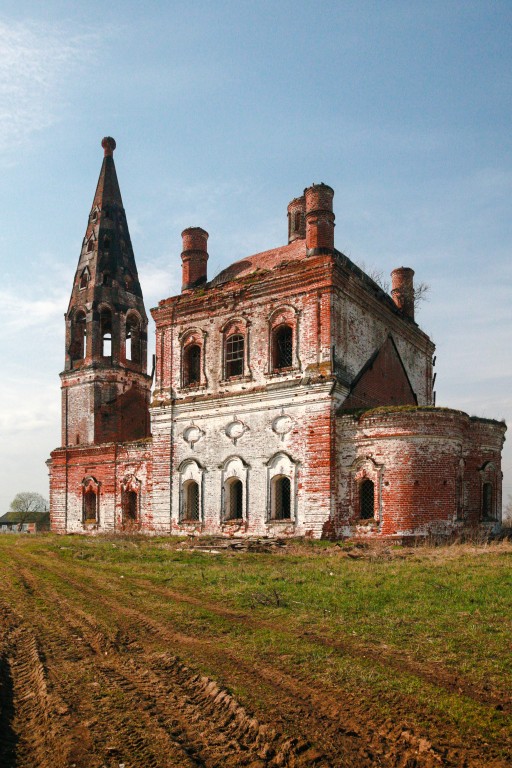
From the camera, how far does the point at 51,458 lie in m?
27.2

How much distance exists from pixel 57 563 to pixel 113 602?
6.10 meters

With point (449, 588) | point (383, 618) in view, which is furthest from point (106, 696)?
point (449, 588)

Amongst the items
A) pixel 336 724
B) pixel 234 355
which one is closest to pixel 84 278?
pixel 234 355

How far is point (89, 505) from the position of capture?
2602 centimetres

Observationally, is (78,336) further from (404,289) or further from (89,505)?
(404,289)

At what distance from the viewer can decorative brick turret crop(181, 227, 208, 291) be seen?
80.9 ft

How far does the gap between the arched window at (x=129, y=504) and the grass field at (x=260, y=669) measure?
1204cm

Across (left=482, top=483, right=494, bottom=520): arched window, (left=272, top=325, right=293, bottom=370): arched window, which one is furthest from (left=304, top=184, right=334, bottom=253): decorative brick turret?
(left=482, top=483, right=494, bottom=520): arched window

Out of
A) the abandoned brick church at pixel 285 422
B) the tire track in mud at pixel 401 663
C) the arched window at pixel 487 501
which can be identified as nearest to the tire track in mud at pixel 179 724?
the tire track in mud at pixel 401 663

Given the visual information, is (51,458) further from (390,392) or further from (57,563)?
(390,392)

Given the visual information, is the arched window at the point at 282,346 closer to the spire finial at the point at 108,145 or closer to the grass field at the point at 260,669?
the grass field at the point at 260,669

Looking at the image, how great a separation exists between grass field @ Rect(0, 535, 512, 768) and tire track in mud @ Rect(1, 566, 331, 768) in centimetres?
2

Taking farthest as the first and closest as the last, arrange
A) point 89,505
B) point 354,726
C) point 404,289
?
1. point 404,289
2. point 89,505
3. point 354,726

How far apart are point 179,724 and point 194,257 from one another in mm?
21193
